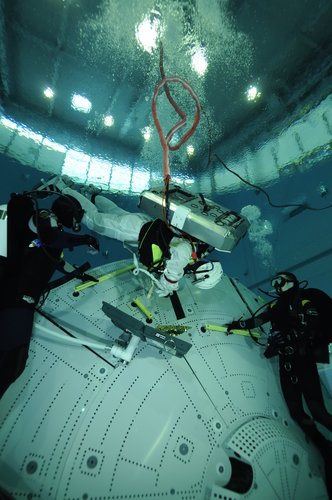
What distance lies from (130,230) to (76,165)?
5.19 m

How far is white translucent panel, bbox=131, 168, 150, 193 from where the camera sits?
24.8 feet

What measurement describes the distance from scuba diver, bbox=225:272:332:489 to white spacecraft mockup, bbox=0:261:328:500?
5.4 inches

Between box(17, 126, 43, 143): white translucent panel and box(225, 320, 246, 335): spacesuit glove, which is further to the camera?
box(17, 126, 43, 143): white translucent panel

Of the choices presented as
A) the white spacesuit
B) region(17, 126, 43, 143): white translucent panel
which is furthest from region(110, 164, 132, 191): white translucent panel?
the white spacesuit

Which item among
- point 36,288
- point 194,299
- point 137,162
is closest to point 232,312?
point 194,299

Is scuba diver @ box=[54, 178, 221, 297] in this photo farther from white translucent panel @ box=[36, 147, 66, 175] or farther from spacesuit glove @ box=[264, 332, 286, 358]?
white translucent panel @ box=[36, 147, 66, 175]

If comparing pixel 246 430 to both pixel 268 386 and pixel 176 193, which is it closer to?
pixel 268 386

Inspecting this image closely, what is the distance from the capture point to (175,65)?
4.56m

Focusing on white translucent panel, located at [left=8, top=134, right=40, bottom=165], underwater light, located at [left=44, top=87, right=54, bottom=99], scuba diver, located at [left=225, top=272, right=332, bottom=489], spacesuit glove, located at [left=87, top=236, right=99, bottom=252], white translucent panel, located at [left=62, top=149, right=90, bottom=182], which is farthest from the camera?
white translucent panel, located at [left=62, top=149, right=90, bottom=182]

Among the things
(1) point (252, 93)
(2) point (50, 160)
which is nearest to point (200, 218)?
(1) point (252, 93)

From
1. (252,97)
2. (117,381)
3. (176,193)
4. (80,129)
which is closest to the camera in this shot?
(117,381)

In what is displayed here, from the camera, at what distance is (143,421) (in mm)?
1902

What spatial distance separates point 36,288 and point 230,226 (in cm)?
223

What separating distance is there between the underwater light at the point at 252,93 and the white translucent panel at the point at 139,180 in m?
3.70
